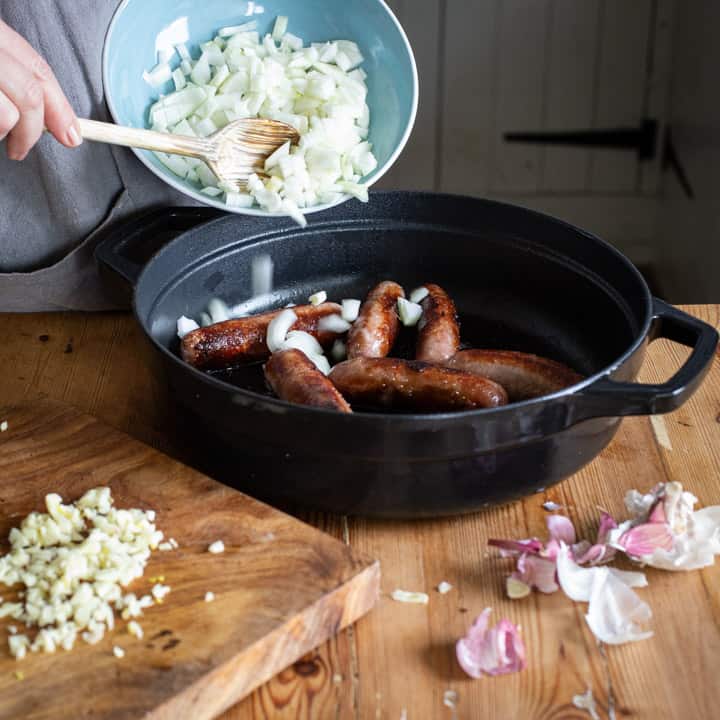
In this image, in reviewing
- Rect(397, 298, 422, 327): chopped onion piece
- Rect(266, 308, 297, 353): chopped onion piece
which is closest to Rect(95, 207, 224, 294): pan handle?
Rect(266, 308, 297, 353): chopped onion piece

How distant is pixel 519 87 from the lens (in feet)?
11.7

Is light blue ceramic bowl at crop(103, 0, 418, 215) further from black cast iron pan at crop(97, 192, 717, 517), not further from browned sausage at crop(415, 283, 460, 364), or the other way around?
browned sausage at crop(415, 283, 460, 364)

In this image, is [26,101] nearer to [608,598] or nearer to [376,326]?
[376,326]

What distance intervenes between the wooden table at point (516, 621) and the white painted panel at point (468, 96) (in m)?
2.13

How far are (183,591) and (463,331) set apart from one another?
0.77m

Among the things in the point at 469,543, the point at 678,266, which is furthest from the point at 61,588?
the point at 678,266

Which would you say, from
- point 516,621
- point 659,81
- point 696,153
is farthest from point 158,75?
point 659,81

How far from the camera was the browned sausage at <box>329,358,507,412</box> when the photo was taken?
1.46m

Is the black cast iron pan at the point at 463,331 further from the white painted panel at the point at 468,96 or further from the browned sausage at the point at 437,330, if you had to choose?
the white painted panel at the point at 468,96

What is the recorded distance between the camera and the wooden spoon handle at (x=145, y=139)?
145cm

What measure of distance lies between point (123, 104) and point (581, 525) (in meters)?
0.94

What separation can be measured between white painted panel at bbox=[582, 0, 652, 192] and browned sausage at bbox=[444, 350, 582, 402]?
2.28 metres

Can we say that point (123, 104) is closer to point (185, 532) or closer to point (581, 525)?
point (185, 532)

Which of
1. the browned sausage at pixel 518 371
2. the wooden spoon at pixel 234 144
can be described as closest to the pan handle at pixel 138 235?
the wooden spoon at pixel 234 144
